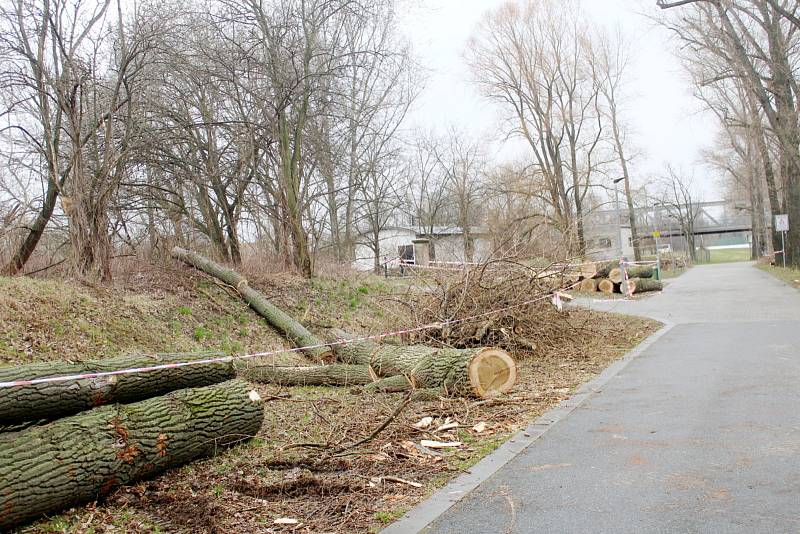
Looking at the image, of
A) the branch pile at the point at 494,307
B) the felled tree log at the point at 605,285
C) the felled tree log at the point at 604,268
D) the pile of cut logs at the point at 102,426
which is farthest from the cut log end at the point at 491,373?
the felled tree log at the point at 604,268

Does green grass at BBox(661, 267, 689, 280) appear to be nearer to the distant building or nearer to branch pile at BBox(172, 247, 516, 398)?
the distant building

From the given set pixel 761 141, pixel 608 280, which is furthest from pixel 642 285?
pixel 761 141

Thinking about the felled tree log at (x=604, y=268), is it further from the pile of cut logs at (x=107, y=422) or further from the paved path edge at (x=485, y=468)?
the pile of cut logs at (x=107, y=422)

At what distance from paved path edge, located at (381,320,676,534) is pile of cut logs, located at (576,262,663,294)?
57.0 ft

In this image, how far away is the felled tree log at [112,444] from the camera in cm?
437

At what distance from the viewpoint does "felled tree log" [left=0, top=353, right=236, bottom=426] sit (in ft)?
16.0

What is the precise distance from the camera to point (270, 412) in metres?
7.66

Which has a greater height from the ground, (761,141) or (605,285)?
(761,141)

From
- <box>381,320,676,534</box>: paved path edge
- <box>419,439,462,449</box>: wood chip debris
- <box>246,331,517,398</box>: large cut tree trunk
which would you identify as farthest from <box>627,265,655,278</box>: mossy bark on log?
<box>419,439,462,449</box>: wood chip debris

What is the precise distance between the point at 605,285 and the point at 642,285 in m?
1.31

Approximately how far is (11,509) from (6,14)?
961cm

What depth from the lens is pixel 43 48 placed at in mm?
11344

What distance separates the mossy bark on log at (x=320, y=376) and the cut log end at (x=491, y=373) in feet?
5.52

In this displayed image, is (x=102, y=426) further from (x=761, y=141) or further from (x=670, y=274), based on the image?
(x=670, y=274)
